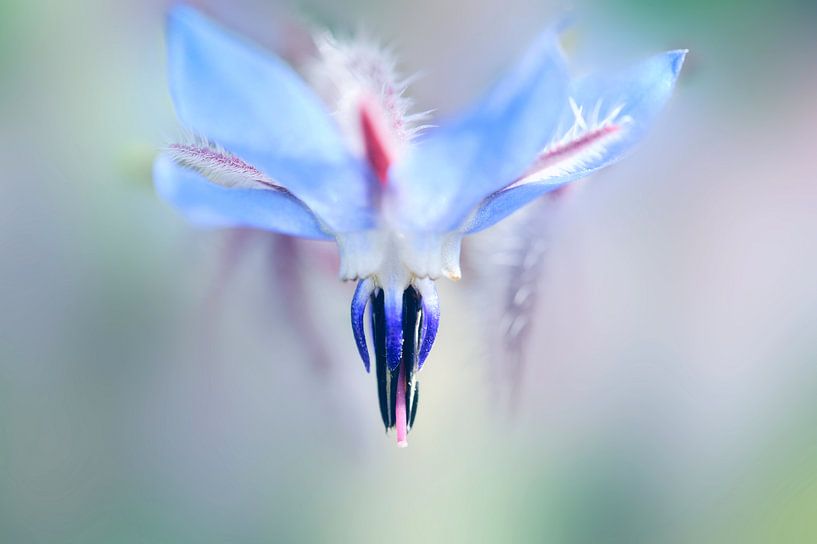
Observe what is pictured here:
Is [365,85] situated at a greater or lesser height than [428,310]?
greater

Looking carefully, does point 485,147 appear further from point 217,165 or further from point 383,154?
point 217,165

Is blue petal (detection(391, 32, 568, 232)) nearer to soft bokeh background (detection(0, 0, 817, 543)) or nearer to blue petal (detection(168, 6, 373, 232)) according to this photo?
blue petal (detection(168, 6, 373, 232))

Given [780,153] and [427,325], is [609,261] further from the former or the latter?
[427,325]

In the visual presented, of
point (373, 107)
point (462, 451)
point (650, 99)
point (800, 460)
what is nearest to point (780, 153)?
point (800, 460)

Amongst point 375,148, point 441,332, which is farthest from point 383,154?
point 441,332

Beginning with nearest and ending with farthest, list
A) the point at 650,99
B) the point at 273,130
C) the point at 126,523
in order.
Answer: the point at 273,130, the point at 650,99, the point at 126,523

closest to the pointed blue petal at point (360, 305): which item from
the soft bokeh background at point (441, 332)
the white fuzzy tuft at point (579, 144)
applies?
the white fuzzy tuft at point (579, 144)
